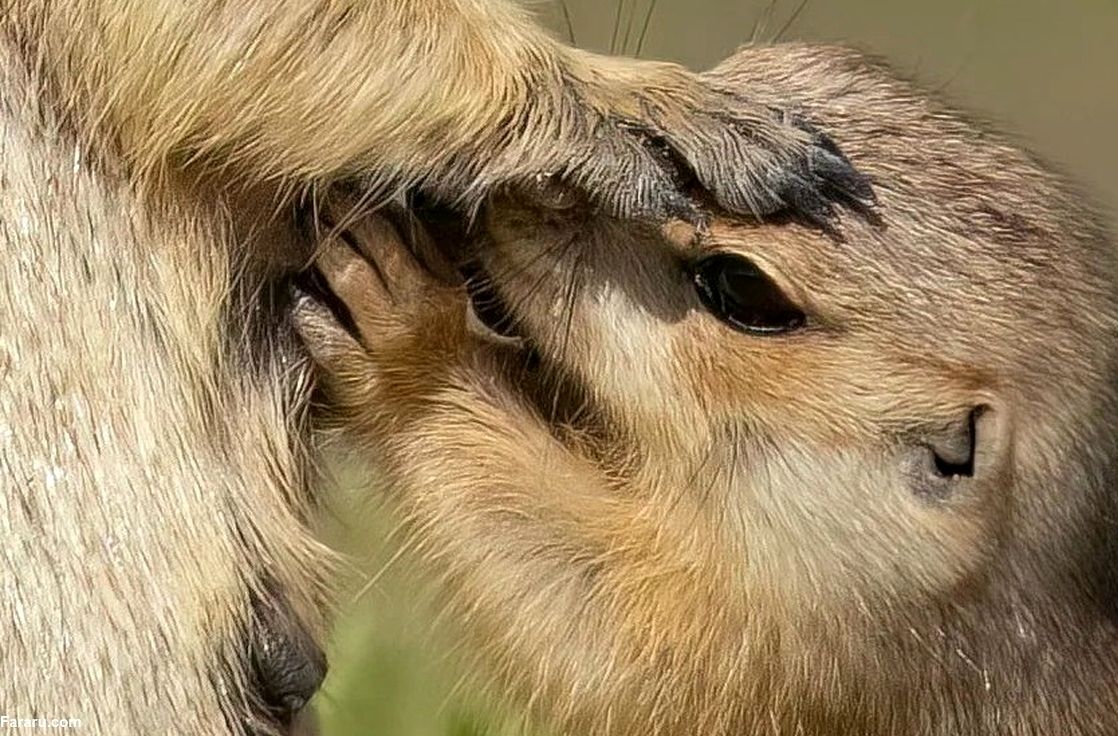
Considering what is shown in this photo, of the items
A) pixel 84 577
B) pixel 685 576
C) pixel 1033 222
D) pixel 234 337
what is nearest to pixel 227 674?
pixel 84 577

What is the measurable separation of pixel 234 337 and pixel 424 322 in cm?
16

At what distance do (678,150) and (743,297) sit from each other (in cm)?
20

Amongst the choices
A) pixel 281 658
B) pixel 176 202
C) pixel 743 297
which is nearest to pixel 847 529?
pixel 743 297

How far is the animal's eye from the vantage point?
1883 millimetres

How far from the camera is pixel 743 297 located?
6.33 ft

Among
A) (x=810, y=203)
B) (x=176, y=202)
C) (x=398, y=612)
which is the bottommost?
(x=398, y=612)

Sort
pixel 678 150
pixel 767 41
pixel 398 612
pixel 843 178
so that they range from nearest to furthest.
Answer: pixel 678 150
pixel 843 178
pixel 398 612
pixel 767 41

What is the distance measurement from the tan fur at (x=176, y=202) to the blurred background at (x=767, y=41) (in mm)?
222

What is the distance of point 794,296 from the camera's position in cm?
191

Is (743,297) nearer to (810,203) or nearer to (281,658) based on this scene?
(810,203)

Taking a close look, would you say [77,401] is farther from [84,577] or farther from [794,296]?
[794,296]

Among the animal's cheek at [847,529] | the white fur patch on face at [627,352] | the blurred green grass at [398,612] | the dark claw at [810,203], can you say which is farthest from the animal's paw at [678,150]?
the blurred green grass at [398,612]

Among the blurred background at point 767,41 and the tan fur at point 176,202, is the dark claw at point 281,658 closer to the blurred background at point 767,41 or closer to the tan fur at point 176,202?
the tan fur at point 176,202

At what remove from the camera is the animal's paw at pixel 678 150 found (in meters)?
1.76
